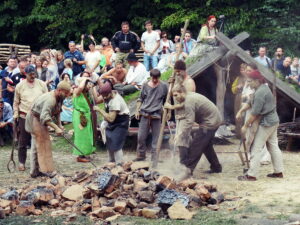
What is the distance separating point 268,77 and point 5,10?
14.8 meters

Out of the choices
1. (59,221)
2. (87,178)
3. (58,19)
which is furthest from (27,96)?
(58,19)

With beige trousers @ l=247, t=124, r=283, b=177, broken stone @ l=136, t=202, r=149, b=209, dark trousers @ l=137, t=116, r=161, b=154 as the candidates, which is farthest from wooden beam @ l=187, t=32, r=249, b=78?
broken stone @ l=136, t=202, r=149, b=209

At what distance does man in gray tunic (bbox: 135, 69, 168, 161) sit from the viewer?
1495 centimetres

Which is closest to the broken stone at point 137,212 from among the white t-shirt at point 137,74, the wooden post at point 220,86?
the white t-shirt at point 137,74

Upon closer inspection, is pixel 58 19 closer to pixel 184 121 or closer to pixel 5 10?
pixel 5 10

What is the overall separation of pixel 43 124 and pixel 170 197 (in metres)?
3.44

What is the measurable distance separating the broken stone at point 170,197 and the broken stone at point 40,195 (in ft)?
5.24

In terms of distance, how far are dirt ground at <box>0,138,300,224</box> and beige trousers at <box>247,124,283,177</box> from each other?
0.76 feet

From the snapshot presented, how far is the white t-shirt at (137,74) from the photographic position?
17078 millimetres

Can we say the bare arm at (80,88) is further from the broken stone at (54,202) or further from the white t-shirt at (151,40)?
the white t-shirt at (151,40)

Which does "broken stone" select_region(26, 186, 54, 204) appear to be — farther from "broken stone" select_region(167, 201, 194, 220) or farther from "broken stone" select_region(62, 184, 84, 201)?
"broken stone" select_region(167, 201, 194, 220)

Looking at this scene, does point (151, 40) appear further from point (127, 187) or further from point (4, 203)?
point (4, 203)

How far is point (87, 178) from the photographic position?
470 inches

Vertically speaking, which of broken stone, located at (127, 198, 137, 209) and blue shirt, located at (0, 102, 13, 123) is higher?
blue shirt, located at (0, 102, 13, 123)
